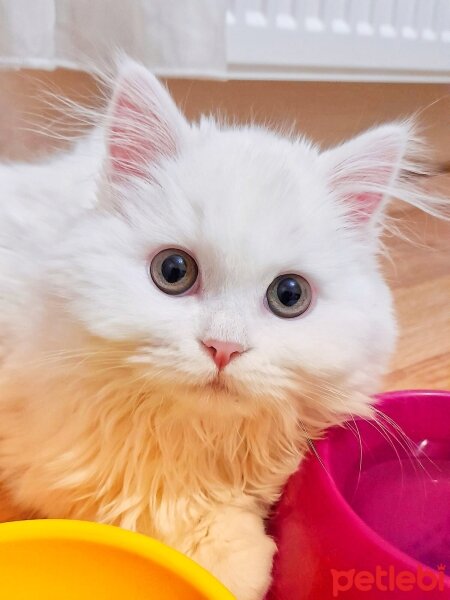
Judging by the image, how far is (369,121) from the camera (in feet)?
6.33

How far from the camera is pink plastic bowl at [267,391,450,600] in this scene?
0.72 metres

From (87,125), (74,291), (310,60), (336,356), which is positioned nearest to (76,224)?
(74,291)

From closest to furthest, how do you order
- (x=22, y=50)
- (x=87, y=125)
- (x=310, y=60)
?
(x=87, y=125) < (x=22, y=50) < (x=310, y=60)

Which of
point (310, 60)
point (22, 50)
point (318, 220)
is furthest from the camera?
point (310, 60)

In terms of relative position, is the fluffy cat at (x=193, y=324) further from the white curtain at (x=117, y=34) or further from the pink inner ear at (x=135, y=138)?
the white curtain at (x=117, y=34)

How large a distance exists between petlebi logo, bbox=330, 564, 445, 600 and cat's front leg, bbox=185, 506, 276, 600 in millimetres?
91

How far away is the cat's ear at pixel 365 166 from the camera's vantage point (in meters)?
0.84

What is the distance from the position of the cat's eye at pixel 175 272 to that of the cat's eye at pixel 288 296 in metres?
0.08

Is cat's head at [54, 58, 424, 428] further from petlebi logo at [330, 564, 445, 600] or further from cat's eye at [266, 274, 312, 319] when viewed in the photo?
petlebi logo at [330, 564, 445, 600]

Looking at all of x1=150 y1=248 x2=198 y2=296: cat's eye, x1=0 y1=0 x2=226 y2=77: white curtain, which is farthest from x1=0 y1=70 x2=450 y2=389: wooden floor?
x1=150 y1=248 x2=198 y2=296: cat's eye

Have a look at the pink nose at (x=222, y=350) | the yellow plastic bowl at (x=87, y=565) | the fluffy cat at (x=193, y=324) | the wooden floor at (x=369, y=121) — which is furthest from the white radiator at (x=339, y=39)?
the yellow plastic bowl at (x=87, y=565)

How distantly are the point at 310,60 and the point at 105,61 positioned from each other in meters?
0.52

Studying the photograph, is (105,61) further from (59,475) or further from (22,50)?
(59,475)

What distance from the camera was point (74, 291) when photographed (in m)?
0.74
